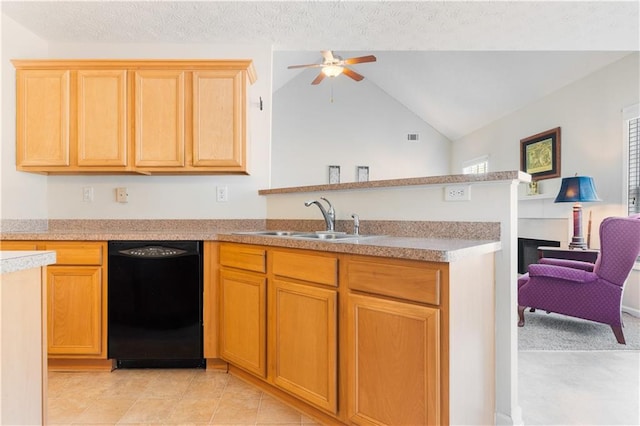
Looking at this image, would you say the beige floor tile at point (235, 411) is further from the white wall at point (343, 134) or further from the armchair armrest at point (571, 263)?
the white wall at point (343, 134)

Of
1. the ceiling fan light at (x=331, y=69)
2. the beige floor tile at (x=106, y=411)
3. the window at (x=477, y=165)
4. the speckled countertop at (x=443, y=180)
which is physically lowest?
the beige floor tile at (x=106, y=411)

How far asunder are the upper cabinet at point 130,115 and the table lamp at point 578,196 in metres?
3.29

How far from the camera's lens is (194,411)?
6.09ft

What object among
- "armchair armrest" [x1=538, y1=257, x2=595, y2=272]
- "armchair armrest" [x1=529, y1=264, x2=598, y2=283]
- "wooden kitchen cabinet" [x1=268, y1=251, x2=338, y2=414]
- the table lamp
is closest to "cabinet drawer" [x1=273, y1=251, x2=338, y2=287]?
"wooden kitchen cabinet" [x1=268, y1=251, x2=338, y2=414]

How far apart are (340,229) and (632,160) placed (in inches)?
132

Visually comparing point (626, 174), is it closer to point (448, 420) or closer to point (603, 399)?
point (603, 399)

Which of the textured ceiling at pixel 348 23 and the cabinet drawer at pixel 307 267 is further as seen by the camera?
the textured ceiling at pixel 348 23

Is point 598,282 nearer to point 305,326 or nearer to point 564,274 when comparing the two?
point 564,274

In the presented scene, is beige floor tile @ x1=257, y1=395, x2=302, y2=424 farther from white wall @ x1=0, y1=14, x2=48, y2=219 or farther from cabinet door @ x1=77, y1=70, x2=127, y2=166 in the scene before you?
white wall @ x1=0, y1=14, x2=48, y2=219

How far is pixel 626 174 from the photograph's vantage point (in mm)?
3588

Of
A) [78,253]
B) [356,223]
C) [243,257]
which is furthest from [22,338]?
[356,223]

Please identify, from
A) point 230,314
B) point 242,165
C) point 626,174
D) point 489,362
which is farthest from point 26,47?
point 626,174

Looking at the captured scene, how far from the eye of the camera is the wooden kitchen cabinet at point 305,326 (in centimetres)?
161

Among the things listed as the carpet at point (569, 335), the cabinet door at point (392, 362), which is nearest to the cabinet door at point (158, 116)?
the cabinet door at point (392, 362)
